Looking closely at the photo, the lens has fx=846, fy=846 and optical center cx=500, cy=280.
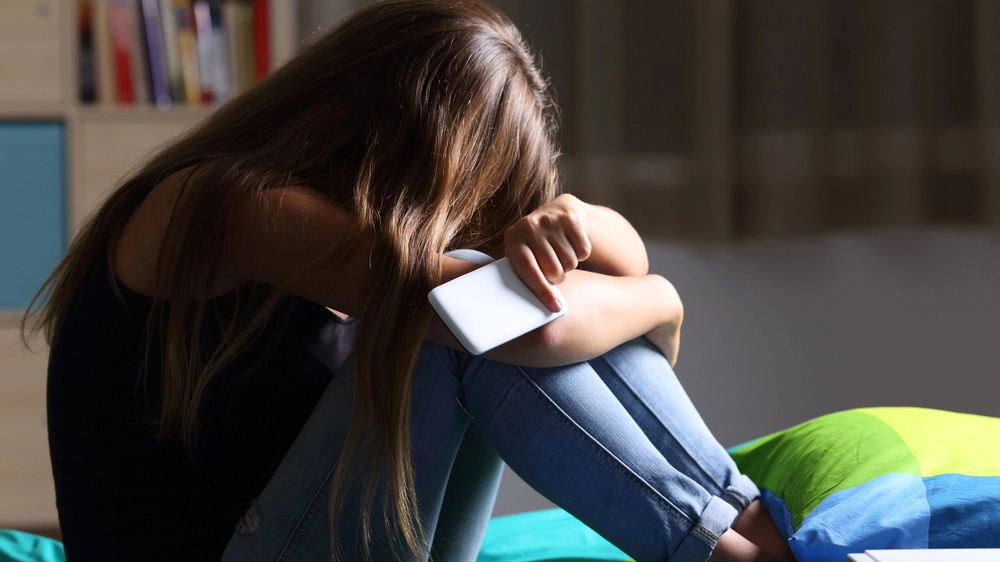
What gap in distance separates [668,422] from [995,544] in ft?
0.94

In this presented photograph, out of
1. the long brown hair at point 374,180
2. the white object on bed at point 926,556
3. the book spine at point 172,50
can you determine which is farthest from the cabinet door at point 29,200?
the white object on bed at point 926,556

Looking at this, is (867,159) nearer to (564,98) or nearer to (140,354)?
(564,98)

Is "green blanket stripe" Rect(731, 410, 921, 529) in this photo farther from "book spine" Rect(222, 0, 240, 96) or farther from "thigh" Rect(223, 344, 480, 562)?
"book spine" Rect(222, 0, 240, 96)

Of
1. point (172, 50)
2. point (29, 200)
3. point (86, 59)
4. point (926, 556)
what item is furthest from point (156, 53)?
point (926, 556)

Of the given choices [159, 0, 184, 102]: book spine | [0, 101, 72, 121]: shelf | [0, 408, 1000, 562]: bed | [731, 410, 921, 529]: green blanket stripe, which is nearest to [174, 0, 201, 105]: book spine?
[159, 0, 184, 102]: book spine

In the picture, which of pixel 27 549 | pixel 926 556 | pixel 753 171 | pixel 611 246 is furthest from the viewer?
pixel 753 171

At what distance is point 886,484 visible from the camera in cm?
75

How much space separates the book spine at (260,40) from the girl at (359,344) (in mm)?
881

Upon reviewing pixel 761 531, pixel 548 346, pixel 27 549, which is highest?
pixel 548 346

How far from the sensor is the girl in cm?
71

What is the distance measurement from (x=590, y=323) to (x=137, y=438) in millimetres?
434

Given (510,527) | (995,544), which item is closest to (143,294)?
(510,527)

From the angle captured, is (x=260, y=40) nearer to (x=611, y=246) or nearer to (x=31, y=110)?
(x=31, y=110)

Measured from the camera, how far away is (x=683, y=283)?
A: 1792mm
